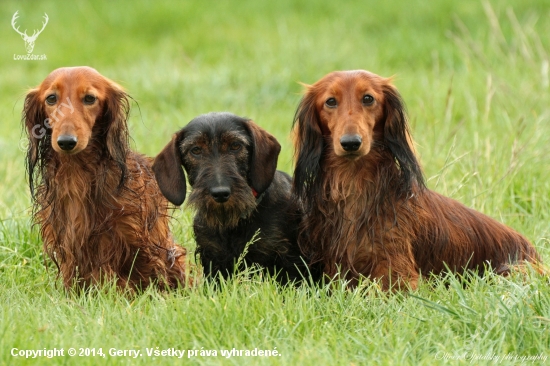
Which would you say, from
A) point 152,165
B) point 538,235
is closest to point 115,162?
point 152,165

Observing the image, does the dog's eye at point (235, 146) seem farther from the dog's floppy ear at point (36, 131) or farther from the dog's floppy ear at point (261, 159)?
the dog's floppy ear at point (36, 131)

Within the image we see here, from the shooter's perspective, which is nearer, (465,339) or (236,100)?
(465,339)

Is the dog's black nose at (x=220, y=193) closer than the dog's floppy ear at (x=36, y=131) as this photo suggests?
Yes

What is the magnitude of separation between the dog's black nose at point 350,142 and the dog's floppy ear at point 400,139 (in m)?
0.36

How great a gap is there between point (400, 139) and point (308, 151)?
1.73 ft

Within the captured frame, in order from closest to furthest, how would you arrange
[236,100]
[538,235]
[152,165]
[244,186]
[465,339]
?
1. [465,339]
2. [244,186]
3. [152,165]
4. [538,235]
5. [236,100]

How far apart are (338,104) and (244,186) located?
0.69 meters

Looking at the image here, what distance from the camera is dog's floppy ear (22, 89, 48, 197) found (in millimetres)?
4883

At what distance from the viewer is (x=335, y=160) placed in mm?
4996

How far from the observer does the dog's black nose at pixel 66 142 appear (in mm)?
4533

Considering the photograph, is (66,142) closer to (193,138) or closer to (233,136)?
(193,138)

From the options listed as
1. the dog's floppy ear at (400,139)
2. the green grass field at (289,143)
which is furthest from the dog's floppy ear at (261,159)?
the dog's floppy ear at (400,139)

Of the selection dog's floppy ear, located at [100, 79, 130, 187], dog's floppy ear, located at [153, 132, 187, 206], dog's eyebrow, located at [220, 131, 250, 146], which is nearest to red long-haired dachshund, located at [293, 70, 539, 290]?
dog's eyebrow, located at [220, 131, 250, 146]

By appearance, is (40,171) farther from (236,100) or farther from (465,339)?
(236,100)
